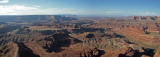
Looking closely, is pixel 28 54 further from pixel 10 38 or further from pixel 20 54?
pixel 10 38

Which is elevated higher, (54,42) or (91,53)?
(54,42)

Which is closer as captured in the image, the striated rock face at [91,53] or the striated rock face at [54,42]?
the striated rock face at [91,53]

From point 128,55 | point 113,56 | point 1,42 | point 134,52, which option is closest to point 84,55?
point 113,56

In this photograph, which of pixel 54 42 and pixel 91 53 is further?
pixel 54 42

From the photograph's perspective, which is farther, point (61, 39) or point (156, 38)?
point (156, 38)

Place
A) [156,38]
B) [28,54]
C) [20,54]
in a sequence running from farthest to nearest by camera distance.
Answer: [156,38] < [28,54] < [20,54]

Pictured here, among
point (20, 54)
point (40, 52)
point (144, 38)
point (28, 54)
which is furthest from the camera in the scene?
point (144, 38)

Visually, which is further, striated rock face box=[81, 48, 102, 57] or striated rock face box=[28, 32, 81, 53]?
striated rock face box=[28, 32, 81, 53]

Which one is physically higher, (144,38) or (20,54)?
(20,54)

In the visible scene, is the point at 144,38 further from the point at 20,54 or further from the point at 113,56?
the point at 20,54

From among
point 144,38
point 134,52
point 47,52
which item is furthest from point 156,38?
point 47,52
